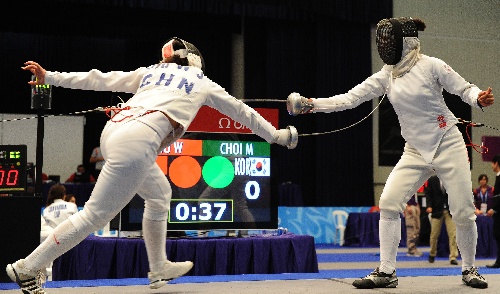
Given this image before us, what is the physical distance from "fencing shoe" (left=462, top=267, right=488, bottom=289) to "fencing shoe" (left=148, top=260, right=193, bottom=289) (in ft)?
4.93

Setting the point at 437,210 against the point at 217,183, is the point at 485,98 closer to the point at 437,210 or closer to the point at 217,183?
the point at 217,183

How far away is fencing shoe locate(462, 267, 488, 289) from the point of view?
3379 millimetres

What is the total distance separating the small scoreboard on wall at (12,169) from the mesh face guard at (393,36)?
2.34 meters

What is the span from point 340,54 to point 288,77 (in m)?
1.07

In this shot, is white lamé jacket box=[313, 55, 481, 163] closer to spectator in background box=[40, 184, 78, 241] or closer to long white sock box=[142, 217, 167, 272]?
long white sock box=[142, 217, 167, 272]

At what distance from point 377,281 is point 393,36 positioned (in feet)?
4.39

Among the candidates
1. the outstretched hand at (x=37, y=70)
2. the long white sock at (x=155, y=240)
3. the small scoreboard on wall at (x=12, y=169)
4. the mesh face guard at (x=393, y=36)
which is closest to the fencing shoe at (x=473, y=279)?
the mesh face guard at (x=393, y=36)

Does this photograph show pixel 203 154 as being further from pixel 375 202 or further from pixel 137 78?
pixel 375 202

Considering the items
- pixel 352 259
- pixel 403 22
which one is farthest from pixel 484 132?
pixel 403 22

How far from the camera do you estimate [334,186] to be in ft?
39.2

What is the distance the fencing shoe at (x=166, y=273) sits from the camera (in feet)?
10.2

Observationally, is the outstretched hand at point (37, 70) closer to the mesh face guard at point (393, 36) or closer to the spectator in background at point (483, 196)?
the mesh face guard at point (393, 36)

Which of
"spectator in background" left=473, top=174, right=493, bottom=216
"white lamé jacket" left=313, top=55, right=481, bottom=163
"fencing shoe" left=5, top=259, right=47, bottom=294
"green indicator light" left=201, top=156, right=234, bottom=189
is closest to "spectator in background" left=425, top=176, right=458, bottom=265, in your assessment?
"spectator in background" left=473, top=174, right=493, bottom=216

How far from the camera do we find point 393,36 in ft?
11.6
